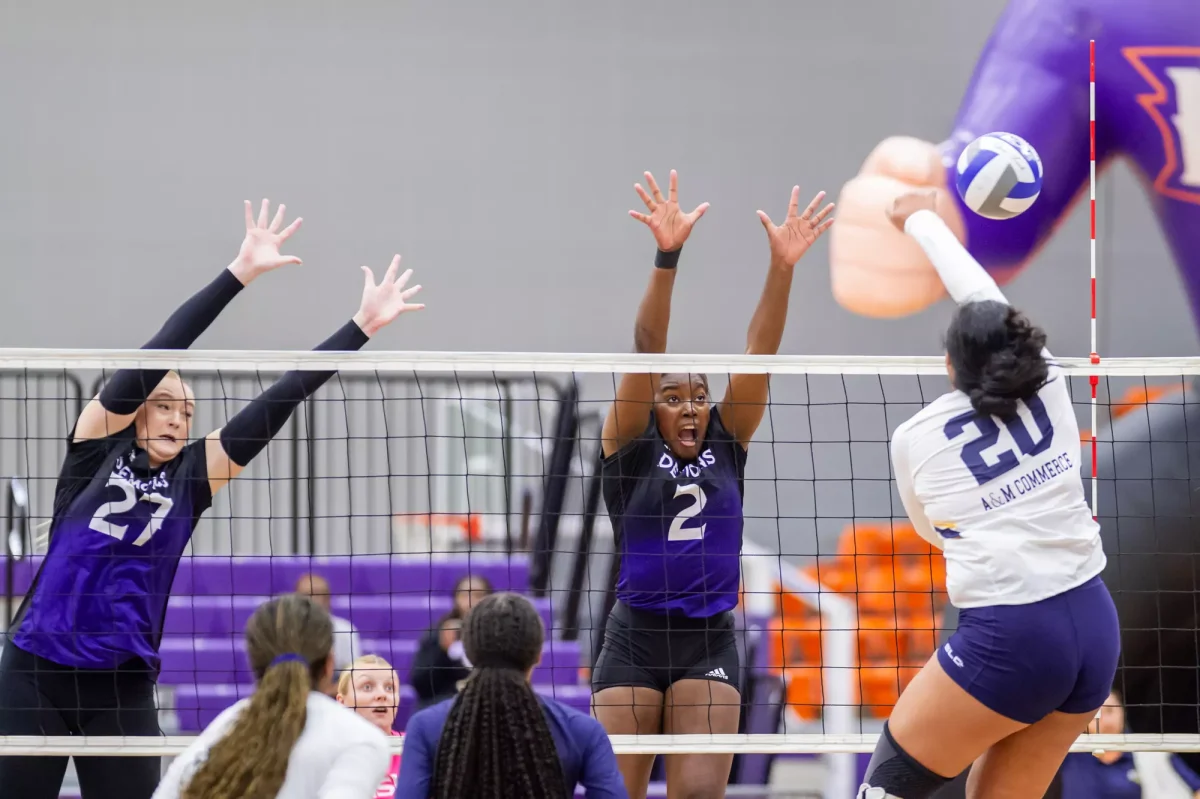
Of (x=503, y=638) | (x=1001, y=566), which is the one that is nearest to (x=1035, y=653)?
(x=1001, y=566)

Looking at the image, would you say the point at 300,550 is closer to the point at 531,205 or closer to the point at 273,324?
the point at 273,324

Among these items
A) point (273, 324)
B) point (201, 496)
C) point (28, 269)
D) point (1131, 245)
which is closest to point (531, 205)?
point (273, 324)

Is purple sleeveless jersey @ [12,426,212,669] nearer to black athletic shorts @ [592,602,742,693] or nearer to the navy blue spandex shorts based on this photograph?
black athletic shorts @ [592,602,742,693]

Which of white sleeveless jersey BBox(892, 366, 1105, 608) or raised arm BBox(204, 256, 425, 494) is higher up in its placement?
raised arm BBox(204, 256, 425, 494)

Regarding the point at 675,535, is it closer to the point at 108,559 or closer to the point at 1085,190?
the point at 108,559

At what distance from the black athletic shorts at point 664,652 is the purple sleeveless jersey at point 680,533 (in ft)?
0.14

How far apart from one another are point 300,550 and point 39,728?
16.5ft

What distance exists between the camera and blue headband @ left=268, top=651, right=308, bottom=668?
8.48 feet

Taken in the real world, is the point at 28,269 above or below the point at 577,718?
above

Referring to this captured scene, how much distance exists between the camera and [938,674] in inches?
113

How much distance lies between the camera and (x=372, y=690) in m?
4.66

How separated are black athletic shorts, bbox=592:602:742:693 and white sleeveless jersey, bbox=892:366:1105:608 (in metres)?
1.02

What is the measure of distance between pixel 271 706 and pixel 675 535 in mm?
1571

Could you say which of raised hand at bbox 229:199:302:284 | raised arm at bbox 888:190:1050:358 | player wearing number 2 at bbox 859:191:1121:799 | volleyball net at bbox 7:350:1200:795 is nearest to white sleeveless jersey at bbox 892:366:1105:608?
player wearing number 2 at bbox 859:191:1121:799
